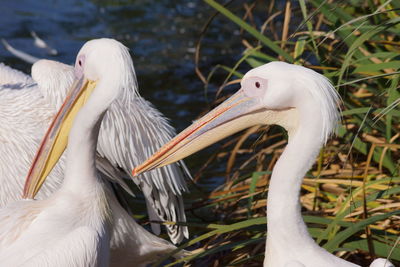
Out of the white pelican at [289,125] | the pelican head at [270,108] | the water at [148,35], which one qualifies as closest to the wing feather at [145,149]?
the pelican head at [270,108]

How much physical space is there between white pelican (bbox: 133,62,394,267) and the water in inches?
140

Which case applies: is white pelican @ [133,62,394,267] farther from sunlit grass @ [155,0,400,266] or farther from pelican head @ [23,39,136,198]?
pelican head @ [23,39,136,198]

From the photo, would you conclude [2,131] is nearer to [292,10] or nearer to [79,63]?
[79,63]

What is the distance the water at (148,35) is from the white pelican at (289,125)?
11.6ft

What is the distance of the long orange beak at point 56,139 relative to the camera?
11.0 feet

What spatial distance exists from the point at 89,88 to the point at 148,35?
5.17m

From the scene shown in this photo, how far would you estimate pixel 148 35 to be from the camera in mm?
8453

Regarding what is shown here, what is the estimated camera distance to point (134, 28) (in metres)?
8.59

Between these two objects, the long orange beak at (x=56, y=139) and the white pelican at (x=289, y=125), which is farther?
the long orange beak at (x=56, y=139)

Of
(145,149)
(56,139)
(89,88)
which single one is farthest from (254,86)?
(145,149)

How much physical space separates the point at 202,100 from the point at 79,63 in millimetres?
3538

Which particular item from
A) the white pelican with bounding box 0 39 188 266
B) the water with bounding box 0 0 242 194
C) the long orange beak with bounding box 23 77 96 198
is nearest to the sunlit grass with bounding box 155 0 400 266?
the white pelican with bounding box 0 39 188 266

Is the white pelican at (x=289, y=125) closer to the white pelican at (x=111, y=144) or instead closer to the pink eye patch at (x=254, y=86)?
the pink eye patch at (x=254, y=86)

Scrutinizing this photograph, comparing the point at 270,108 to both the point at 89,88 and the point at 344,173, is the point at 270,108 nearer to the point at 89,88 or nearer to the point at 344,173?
the point at 89,88
